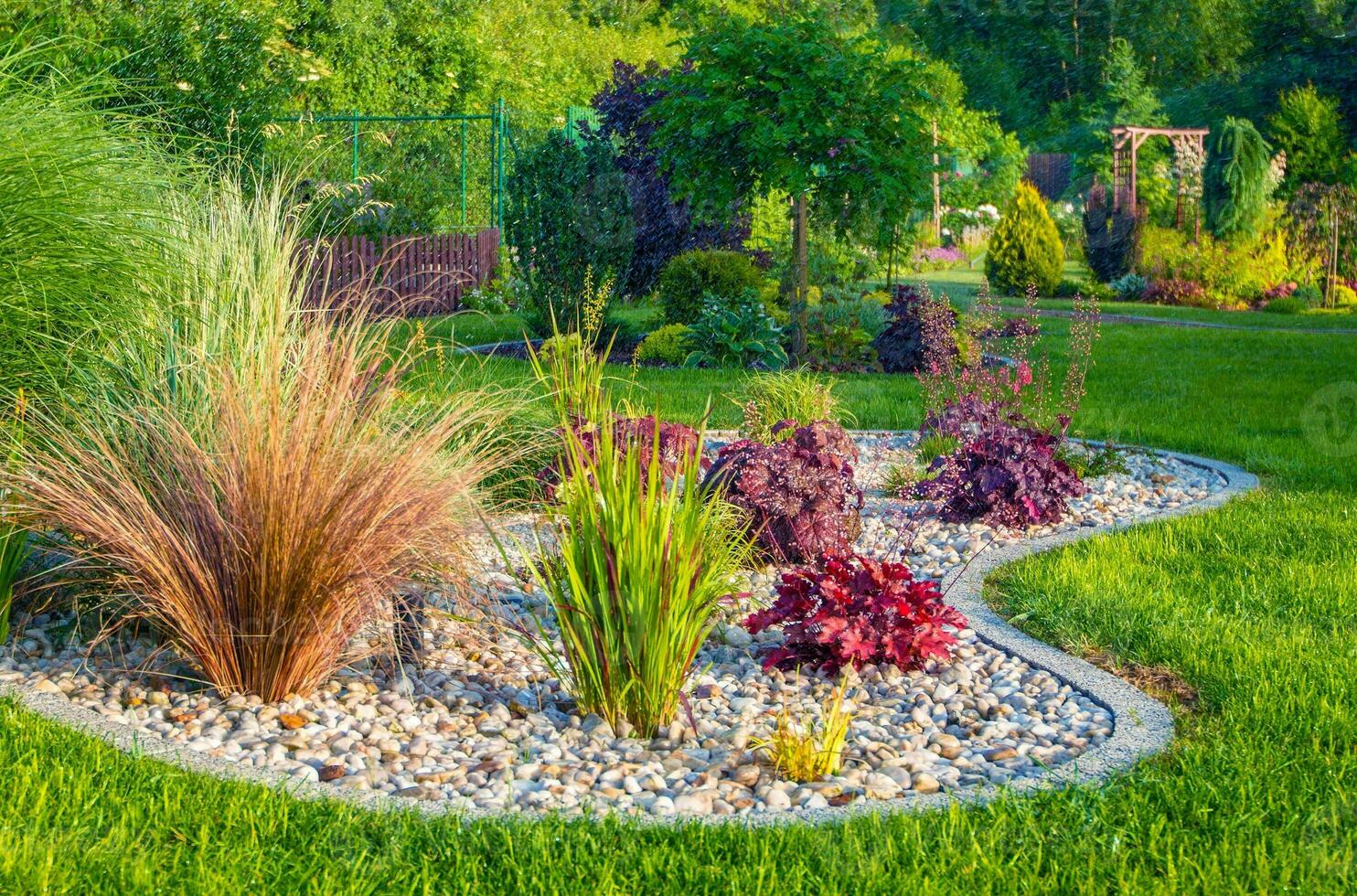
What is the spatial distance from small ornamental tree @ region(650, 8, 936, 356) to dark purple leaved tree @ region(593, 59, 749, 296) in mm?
4559

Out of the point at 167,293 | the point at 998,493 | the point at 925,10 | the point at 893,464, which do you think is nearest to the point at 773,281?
the point at 893,464

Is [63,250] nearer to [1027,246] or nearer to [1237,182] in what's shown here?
[1027,246]

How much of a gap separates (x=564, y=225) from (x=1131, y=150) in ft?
38.8

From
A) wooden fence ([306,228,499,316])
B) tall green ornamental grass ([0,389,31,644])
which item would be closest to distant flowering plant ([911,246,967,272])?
wooden fence ([306,228,499,316])

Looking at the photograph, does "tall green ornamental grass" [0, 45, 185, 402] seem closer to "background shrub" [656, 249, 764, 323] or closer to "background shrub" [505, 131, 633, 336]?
"background shrub" [505, 131, 633, 336]

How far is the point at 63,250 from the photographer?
14.0 feet

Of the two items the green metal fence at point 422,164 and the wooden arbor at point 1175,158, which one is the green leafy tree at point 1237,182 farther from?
the green metal fence at point 422,164

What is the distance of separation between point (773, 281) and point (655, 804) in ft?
31.6

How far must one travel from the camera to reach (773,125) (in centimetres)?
917

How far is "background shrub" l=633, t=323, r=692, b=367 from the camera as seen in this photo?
10.3 metres

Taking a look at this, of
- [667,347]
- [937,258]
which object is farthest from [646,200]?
[937,258]

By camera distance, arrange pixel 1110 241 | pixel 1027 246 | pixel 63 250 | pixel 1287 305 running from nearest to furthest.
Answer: pixel 63 250 < pixel 1287 305 < pixel 1027 246 < pixel 1110 241

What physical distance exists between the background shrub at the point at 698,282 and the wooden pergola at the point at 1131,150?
29.7ft

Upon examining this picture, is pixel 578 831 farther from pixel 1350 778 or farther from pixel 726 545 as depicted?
pixel 1350 778
